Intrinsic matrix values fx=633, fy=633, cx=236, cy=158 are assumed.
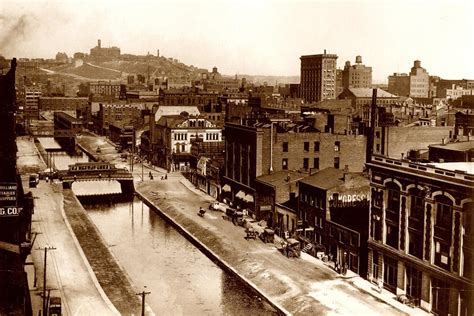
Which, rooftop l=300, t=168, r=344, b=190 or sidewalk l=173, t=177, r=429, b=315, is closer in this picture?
sidewalk l=173, t=177, r=429, b=315

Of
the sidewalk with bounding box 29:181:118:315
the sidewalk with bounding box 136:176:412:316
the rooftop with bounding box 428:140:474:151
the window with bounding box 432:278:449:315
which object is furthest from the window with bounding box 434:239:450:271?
the sidewalk with bounding box 29:181:118:315

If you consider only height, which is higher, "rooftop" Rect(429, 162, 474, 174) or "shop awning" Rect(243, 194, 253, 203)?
"rooftop" Rect(429, 162, 474, 174)

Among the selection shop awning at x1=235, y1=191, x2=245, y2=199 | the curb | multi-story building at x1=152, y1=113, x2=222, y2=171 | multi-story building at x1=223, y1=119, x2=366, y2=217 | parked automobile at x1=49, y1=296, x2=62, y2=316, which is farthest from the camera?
multi-story building at x1=152, y1=113, x2=222, y2=171

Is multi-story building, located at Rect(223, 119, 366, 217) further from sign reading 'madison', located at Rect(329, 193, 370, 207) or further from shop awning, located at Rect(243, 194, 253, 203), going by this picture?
sign reading 'madison', located at Rect(329, 193, 370, 207)

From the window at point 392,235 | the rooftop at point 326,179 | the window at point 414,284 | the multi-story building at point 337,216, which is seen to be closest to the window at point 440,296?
the window at point 414,284

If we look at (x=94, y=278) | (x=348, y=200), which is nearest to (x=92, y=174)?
(x=94, y=278)

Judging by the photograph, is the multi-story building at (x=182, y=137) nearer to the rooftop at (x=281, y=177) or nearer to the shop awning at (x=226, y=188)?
the shop awning at (x=226, y=188)

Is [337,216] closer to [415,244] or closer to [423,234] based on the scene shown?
[415,244]

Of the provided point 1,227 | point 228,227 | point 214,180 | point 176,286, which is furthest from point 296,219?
point 1,227
